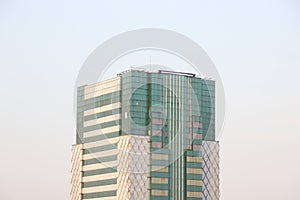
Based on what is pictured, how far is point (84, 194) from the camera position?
95625mm

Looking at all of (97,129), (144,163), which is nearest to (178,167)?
(144,163)

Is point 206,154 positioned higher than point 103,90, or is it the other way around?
point 103,90

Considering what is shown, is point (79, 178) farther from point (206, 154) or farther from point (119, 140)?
point (206, 154)

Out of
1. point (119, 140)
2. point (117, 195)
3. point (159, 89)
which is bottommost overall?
point (117, 195)

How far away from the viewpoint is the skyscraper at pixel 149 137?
90.6 meters

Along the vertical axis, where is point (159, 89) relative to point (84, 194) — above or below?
above

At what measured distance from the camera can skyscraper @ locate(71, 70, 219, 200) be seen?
90562 millimetres

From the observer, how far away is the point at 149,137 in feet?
301

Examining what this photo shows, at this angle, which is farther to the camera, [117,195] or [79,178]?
[79,178]

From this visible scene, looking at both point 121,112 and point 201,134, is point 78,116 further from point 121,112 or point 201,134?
point 201,134

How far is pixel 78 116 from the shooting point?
92.0 m

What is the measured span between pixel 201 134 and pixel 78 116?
14.1 m

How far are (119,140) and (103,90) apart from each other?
5966 mm

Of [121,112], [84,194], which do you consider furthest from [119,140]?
[84,194]
